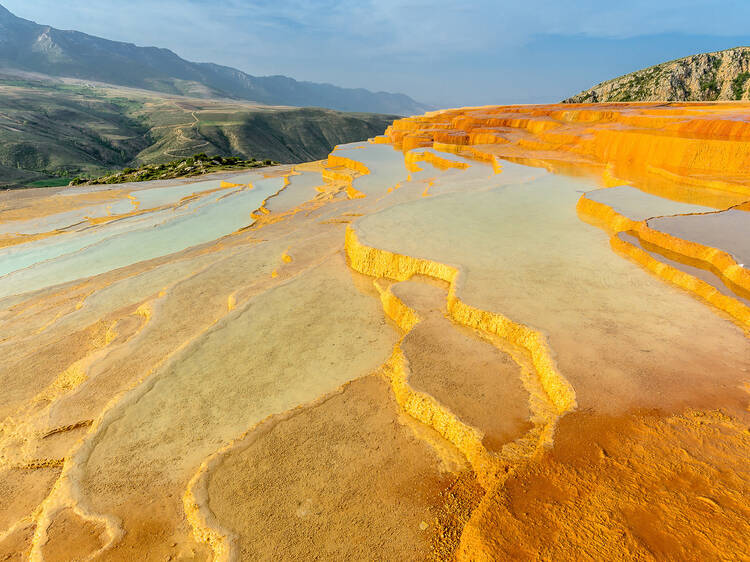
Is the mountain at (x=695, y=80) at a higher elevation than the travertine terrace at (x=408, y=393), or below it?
higher

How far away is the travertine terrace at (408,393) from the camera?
3.10 m

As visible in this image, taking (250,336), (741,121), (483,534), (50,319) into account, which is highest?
(741,121)

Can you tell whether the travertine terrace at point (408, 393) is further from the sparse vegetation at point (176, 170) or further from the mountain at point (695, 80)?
the mountain at point (695, 80)

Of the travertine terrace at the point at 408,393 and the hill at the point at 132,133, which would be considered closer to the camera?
the travertine terrace at the point at 408,393

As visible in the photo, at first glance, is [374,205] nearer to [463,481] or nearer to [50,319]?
[50,319]

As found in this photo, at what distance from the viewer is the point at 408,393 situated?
453 cm

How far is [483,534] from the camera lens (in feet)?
9.21

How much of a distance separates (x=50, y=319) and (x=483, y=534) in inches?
369

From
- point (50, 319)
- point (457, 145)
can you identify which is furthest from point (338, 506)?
point (457, 145)

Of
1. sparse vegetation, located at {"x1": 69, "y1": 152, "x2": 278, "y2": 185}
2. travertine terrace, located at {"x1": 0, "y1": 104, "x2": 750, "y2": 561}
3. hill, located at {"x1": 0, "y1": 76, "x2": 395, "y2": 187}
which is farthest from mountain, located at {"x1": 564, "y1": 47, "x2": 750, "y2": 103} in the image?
hill, located at {"x1": 0, "y1": 76, "x2": 395, "y2": 187}

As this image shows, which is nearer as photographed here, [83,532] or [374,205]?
[83,532]

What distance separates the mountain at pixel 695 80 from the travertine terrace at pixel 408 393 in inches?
1866

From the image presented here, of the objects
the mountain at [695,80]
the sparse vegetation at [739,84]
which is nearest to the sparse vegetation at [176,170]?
the mountain at [695,80]

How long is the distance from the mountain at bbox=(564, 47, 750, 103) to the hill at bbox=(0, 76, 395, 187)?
181 feet
